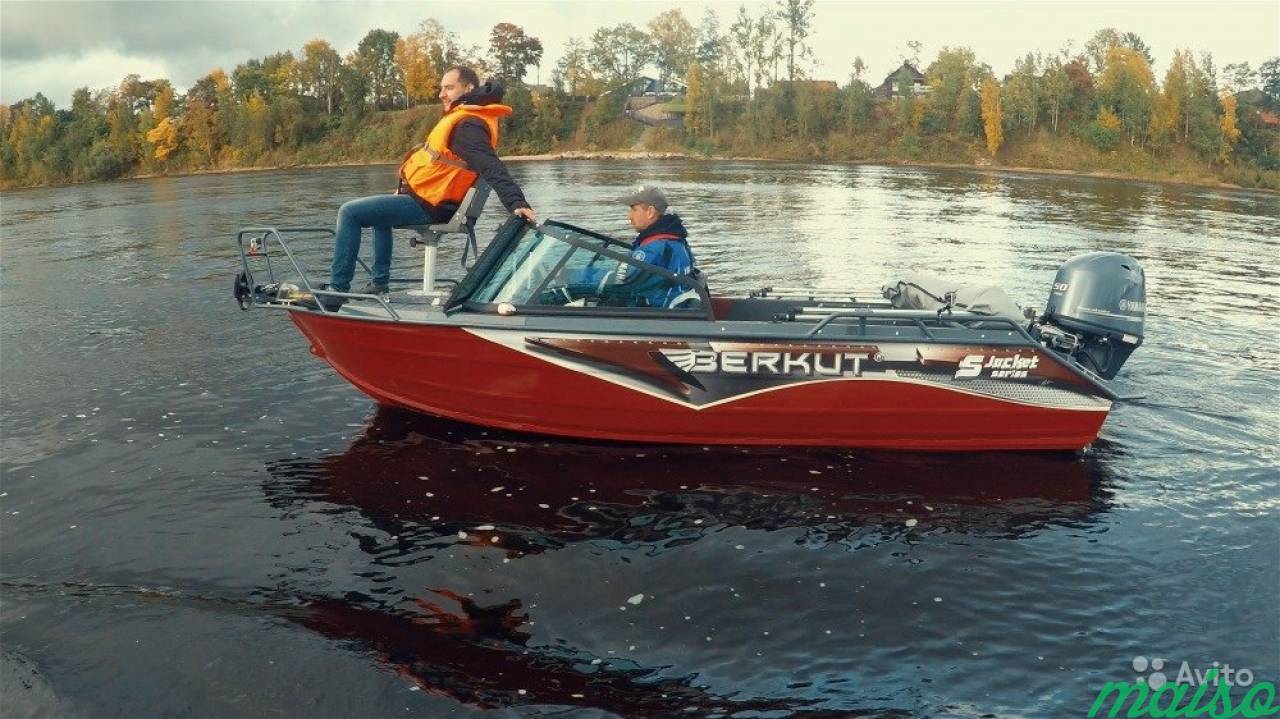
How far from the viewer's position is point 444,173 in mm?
7527

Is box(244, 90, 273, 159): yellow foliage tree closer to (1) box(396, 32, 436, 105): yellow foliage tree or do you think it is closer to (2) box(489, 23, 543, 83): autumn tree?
(1) box(396, 32, 436, 105): yellow foliage tree

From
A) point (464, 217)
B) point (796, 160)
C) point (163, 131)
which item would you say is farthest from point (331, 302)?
point (163, 131)

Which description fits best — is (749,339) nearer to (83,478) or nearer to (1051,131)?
(83,478)

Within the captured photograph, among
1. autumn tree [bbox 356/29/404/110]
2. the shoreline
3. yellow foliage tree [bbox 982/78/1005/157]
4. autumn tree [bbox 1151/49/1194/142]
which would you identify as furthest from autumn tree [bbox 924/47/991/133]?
autumn tree [bbox 356/29/404/110]

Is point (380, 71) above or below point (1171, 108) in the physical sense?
above

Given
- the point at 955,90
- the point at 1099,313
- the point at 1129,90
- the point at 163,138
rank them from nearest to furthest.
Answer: the point at 1099,313 < the point at 1129,90 < the point at 955,90 < the point at 163,138

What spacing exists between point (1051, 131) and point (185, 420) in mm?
70045

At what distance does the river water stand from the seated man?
4.23ft

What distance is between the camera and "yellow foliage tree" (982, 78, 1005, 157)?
66000 mm

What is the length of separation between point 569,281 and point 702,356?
1215 millimetres

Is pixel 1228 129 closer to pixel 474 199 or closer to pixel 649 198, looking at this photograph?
pixel 649 198

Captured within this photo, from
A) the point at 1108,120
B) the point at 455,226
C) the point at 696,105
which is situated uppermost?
the point at 696,105

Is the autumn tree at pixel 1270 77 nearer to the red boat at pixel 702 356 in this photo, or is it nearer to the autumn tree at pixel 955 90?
the autumn tree at pixel 955 90

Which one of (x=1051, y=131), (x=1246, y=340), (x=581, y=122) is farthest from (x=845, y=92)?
(x=1246, y=340)
